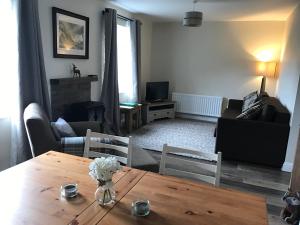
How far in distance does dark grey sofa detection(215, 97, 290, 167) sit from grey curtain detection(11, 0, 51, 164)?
8.31 ft

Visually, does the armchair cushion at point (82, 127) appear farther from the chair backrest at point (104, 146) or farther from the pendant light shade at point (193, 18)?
the pendant light shade at point (193, 18)

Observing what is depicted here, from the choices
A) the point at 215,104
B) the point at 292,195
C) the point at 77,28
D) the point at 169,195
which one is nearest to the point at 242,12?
the point at 215,104

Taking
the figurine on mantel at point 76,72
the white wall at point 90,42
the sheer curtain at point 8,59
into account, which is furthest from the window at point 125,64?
the sheer curtain at point 8,59

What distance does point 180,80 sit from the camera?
6352 mm

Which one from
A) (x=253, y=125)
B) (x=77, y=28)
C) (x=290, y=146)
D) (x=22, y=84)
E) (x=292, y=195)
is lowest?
(x=292, y=195)

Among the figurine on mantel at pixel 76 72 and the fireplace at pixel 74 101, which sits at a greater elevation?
the figurine on mantel at pixel 76 72

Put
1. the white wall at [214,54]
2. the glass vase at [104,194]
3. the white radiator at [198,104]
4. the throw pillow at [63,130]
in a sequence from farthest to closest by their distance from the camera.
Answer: the white radiator at [198,104]
the white wall at [214,54]
the throw pillow at [63,130]
the glass vase at [104,194]

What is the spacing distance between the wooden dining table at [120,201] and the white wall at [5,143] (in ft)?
4.93

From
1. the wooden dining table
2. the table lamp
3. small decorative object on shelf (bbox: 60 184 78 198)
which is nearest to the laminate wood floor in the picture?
the wooden dining table

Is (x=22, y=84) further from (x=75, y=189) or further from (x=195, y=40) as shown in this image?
(x=195, y=40)

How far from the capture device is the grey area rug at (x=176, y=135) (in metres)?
4.18

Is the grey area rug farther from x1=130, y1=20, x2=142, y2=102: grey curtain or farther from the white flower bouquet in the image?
the white flower bouquet

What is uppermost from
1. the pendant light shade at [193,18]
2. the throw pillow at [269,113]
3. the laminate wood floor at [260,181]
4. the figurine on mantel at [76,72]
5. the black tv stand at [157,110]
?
the pendant light shade at [193,18]

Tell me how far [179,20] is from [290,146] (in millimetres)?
3974
